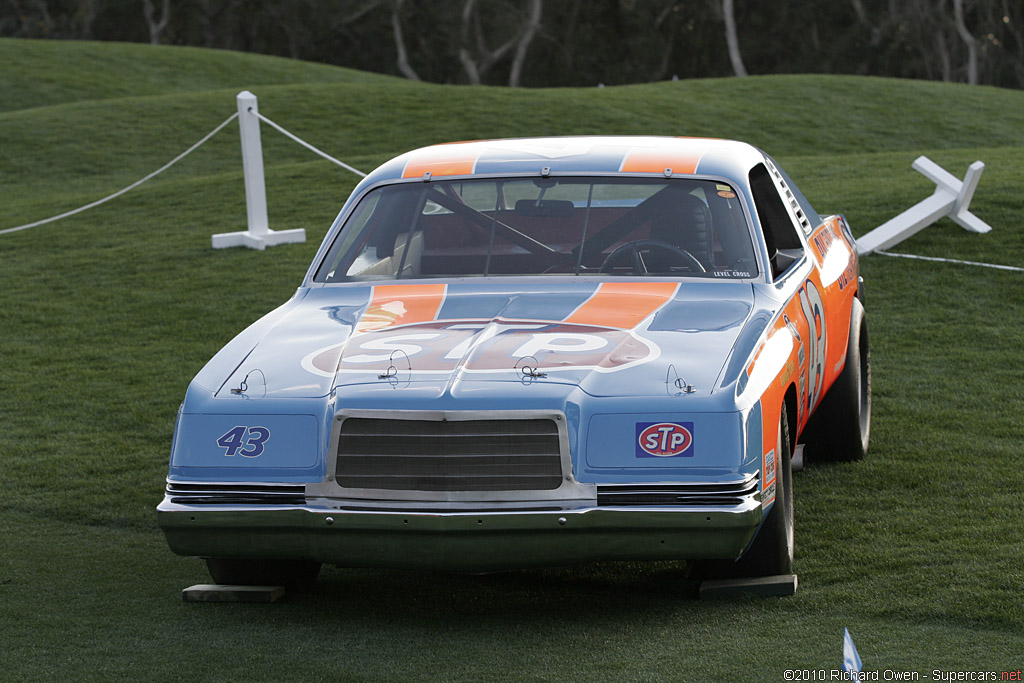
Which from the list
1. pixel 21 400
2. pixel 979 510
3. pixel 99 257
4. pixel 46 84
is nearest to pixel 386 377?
pixel 979 510

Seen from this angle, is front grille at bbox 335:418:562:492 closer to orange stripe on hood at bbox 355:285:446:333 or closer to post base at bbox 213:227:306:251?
orange stripe on hood at bbox 355:285:446:333

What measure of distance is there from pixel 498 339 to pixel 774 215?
191cm

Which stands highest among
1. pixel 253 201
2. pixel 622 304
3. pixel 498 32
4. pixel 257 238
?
pixel 622 304

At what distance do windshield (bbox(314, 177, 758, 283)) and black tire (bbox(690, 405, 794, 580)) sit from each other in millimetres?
899

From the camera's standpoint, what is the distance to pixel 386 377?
4.15 meters

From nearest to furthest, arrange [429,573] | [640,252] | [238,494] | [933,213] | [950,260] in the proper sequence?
[238,494] < [429,573] < [640,252] < [950,260] < [933,213]

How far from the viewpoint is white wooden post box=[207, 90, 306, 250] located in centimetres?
1269

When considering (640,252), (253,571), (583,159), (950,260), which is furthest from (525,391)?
(950,260)

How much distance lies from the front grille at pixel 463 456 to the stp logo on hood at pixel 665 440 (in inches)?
9.8

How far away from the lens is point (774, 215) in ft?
19.1

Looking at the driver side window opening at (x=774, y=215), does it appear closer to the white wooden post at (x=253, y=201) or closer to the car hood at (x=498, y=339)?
the car hood at (x=498, y=339)

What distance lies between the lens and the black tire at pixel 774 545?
4.31m

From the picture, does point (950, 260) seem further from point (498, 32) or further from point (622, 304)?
point (498, 32)

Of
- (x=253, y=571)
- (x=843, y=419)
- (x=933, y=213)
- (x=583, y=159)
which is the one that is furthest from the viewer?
(x=933, y=213)
